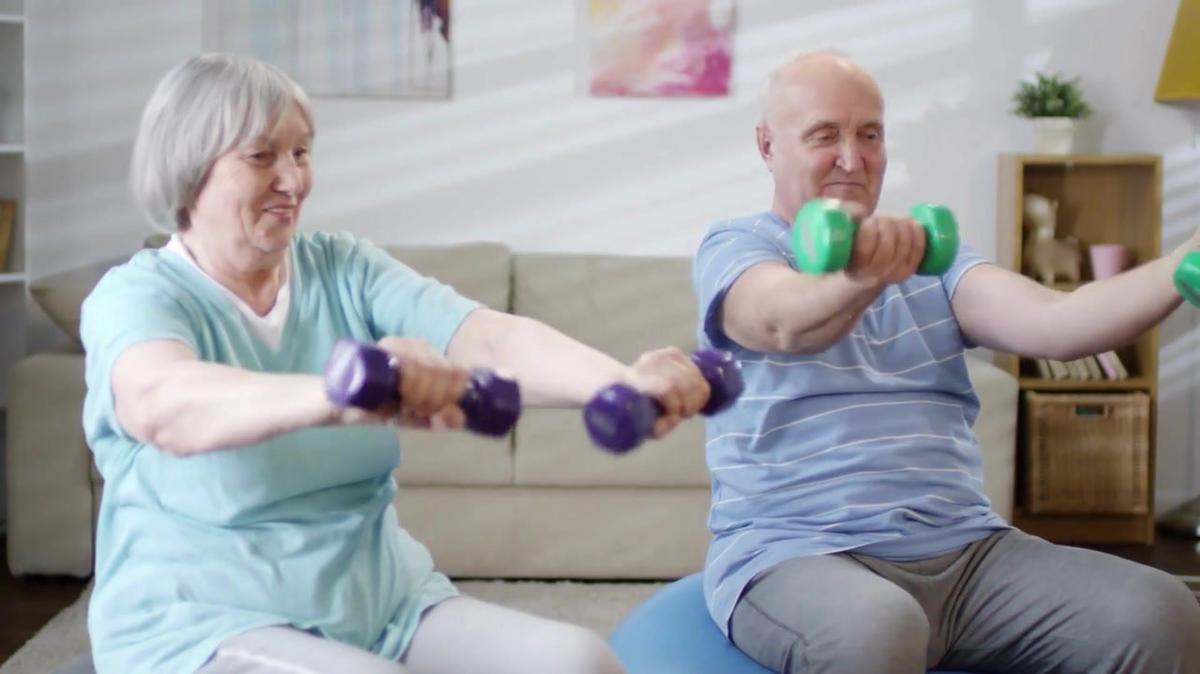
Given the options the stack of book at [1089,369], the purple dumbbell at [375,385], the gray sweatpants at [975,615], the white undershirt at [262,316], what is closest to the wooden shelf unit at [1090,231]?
the stack of book at [1089,369]

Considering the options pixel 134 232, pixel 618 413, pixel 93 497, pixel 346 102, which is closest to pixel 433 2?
pixel 346 102

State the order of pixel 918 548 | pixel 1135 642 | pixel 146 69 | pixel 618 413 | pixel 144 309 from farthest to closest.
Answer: pixel 146 69 < pixel 918 548 < pixel 1135 642 < pixel 144 309 < pixel 618 413

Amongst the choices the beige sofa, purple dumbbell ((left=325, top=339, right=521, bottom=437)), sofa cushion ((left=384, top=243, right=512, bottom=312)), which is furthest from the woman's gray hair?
sofa cushion ((left=384, top=243, right=512, bottom=312))

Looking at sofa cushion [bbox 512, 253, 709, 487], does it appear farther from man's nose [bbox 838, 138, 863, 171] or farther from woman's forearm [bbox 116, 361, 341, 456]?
woman's forearm [bbox 116, 361, 341, 456]

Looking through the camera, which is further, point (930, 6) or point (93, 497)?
point (930, 6)

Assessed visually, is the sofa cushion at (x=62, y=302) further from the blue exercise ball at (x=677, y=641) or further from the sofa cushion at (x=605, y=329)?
the blue exercise ball at (x=677, y=641)

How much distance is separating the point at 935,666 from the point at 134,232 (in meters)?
3.23

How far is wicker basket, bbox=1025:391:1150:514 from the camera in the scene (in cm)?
393

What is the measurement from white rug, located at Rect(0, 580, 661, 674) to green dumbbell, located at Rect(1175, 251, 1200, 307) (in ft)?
5.64

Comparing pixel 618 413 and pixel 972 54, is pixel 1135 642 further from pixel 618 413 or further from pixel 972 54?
pixel 972 54

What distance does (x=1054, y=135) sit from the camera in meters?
4.11

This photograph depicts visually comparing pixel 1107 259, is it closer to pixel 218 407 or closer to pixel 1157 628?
pixel 1157 628

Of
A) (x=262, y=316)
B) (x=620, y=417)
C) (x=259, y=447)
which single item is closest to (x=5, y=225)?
(x=262, y=316)

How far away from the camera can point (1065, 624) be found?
153 centimetres
